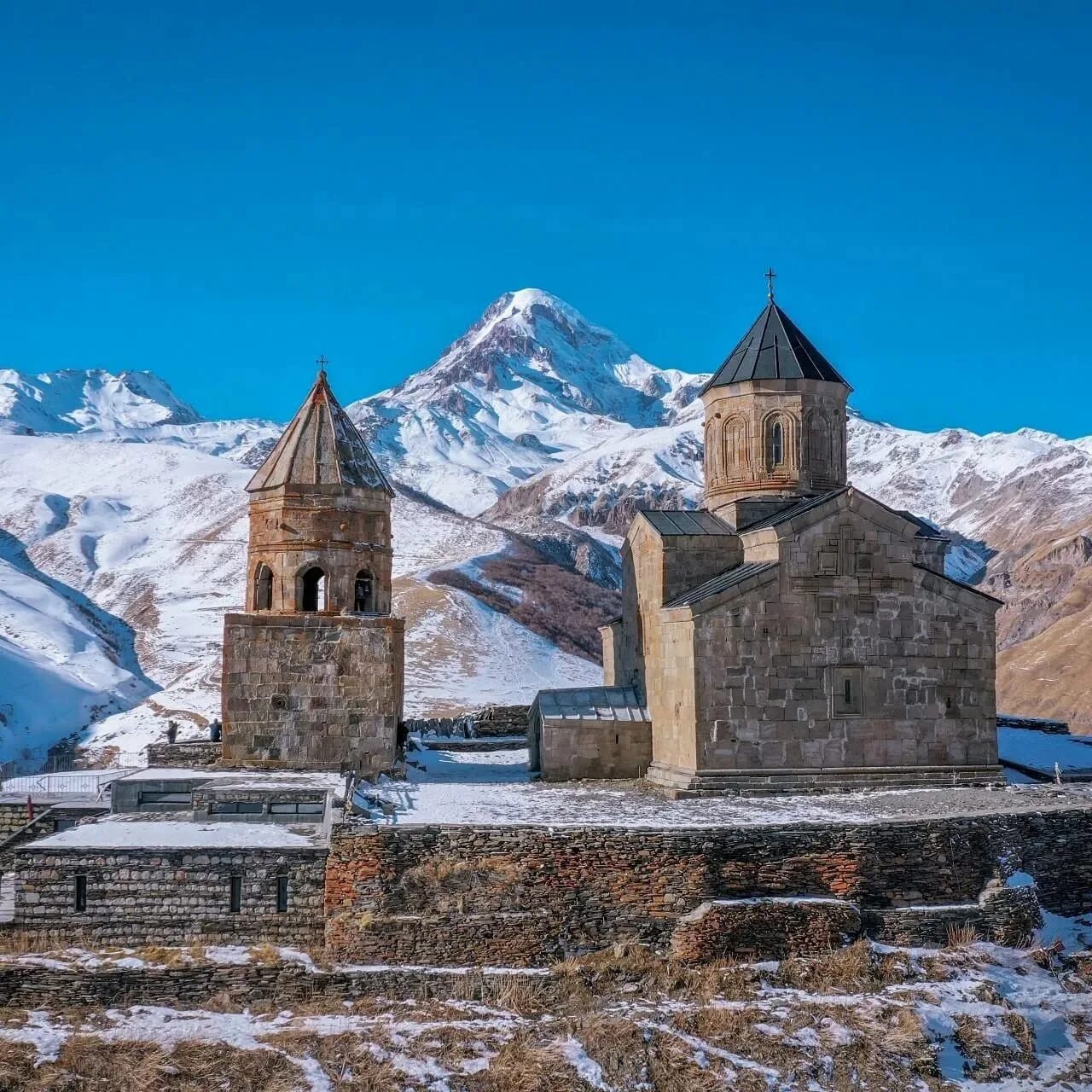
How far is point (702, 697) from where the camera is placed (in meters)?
17.1

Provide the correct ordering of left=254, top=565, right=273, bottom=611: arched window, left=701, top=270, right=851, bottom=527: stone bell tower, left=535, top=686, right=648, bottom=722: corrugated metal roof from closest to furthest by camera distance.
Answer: left=535, top=686, right=648, bottom=722: corrugated metal roof → left=254, top=565, right=273, bottom=611: arched window → left=701, top=270, right=851, bottom=527: stone bell tower

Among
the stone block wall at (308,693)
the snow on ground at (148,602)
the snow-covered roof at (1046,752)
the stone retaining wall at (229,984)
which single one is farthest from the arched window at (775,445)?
the snow on ground at (148,602)

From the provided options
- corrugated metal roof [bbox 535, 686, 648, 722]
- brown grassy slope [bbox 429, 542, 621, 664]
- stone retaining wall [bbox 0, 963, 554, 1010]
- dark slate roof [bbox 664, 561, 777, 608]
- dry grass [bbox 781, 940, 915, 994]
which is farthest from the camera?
brown grassy slope [bbox 429, 542, 621, 664]

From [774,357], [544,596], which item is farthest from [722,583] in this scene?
[544,596]

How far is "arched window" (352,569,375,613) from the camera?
19.8 metres

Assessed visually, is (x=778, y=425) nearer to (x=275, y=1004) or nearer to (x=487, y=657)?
(x=275, y=1004)

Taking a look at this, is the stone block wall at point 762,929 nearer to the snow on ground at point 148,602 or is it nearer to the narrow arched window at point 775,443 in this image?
the narrow arched window at point 775,443

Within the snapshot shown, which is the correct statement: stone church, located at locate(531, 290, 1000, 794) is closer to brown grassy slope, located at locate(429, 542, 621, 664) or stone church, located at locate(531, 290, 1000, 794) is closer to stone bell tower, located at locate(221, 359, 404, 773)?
stone bell tower, located at locate(221, 359, 404, 773)

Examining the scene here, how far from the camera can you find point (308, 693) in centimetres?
1881

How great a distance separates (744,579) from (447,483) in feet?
428

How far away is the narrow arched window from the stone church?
1.80 m

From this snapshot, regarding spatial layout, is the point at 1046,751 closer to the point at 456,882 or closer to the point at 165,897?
the point at 456,882

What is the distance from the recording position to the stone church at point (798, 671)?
676 inches

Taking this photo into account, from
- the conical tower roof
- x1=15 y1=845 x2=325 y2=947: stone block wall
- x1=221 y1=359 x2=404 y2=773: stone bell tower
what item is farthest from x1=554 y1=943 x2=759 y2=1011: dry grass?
the conical tower roof
